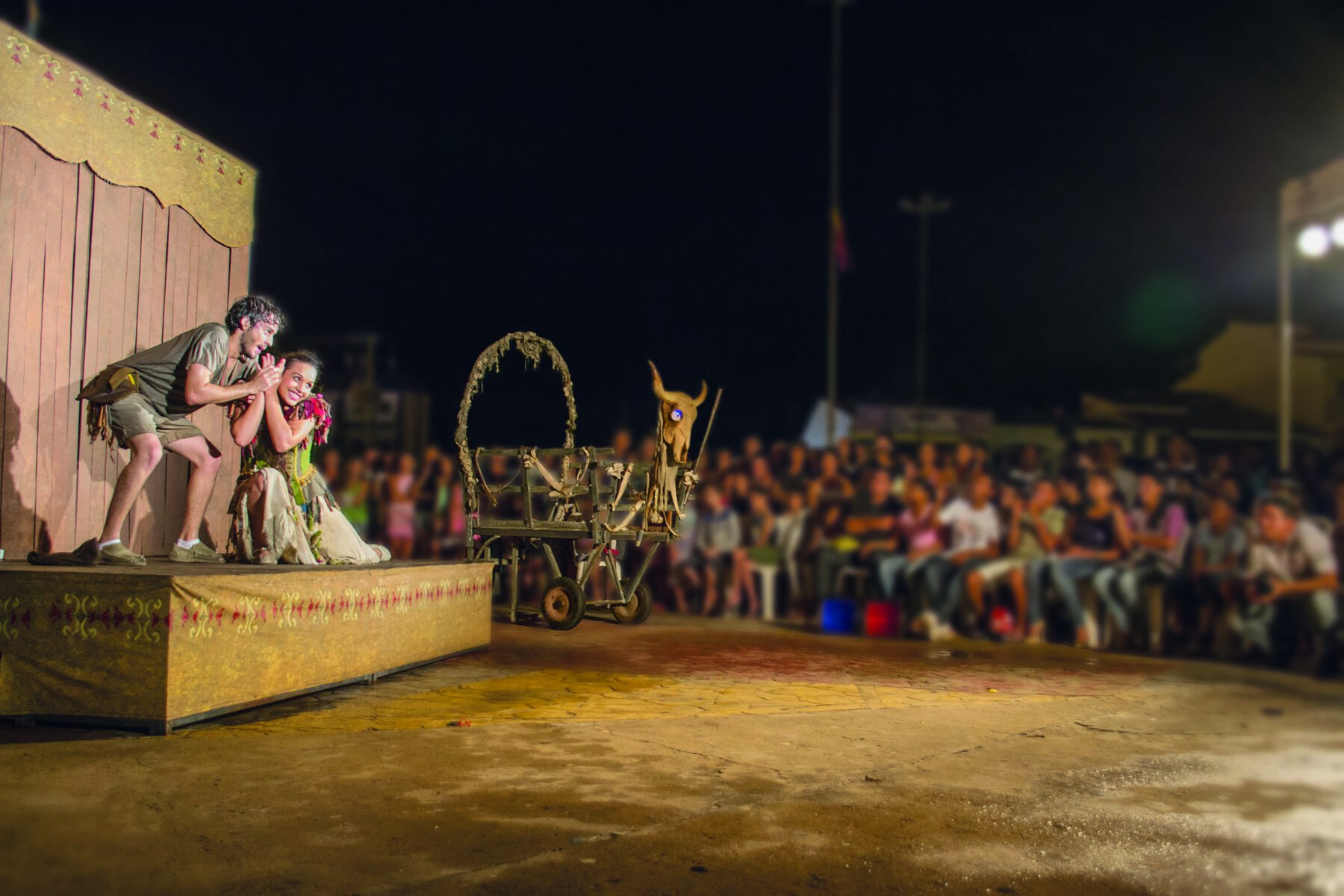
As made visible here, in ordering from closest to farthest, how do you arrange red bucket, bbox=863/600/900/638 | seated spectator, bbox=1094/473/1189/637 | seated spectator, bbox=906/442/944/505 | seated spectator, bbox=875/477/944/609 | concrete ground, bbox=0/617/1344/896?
concrete ground, bbox=0/617/1344/896 → seated spectator, bbox=1094/473/1189/637 → red bucket, bbox=863/600/900/638 → seated spectator, bbox=875/477/944/609 → seated spectator, bbox=906/442/944/505

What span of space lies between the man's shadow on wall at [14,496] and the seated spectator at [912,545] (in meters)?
7.42

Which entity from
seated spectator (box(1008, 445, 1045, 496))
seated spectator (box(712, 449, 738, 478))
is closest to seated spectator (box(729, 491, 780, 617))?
seated spectator (box(712, 449, 738, 478))

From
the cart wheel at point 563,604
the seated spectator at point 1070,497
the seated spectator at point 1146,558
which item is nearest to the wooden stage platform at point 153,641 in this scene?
the cart wheel at point 563,604

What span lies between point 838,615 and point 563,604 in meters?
2.82

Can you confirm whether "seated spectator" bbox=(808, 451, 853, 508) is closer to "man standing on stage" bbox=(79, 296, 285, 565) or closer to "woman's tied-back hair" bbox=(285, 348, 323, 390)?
"woman's tied-back hair" bbox=(285, 348, 323, 390)

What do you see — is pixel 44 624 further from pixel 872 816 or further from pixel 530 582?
pixel 530 582

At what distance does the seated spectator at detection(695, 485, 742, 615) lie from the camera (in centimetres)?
1192

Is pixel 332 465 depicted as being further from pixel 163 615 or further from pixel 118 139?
pixel 163 615

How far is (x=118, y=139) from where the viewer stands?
7.17 metres

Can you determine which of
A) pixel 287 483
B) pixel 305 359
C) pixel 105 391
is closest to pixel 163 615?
pixel 105 391

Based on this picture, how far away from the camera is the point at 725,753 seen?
4.96 metres

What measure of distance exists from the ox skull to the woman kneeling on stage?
2.76m

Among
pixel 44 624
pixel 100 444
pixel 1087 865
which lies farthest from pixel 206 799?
pixel 100 444

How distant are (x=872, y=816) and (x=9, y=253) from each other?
600 centimetres
